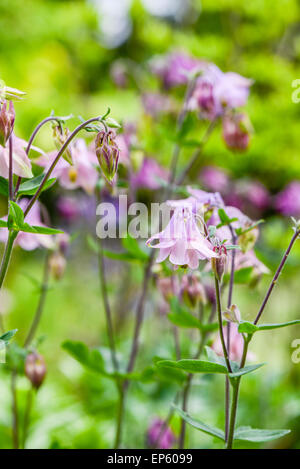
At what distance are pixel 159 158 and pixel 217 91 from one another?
108 centimetres

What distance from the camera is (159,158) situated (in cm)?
202

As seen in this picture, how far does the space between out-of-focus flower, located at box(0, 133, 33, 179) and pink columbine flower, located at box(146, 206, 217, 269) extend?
0.61 ft

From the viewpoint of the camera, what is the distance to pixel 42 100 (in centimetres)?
366

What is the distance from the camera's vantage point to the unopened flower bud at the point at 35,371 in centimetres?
77

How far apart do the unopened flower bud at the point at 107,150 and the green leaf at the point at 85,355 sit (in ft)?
1.25

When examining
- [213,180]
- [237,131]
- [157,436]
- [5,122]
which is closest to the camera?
[5,122]

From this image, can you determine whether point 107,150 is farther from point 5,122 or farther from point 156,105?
point 156,105

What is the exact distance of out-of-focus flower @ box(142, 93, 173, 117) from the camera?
1478 millimetres

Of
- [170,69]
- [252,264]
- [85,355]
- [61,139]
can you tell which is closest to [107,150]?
[61,139]

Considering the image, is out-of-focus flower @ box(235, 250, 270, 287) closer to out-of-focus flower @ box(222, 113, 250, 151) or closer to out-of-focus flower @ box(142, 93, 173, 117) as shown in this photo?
out-of-focus flower @ box(222, 113, 250, 151)

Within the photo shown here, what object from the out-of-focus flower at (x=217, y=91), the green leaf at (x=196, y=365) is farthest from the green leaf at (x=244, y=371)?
the out-of-focus flower at (x=217, y=91)

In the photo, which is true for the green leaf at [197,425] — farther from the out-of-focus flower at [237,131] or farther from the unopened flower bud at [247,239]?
the out-of-focus flower at [237,131]

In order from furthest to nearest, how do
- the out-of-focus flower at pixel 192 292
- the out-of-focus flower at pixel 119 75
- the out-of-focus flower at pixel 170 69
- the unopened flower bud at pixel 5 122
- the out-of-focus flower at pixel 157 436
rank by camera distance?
the out-of-focus flower at pixel 119 75 < the out-of-focus flower at pixel 170 69 < the out-of-focus flower at pixel 157 436 < the out-of-focus flower at pixel 192 292 < the unopened flower bud at pixel 5 122

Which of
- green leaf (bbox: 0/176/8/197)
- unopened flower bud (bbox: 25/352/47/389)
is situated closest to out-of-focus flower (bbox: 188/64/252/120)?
green leaf (bbox: 0/176/8/197)
